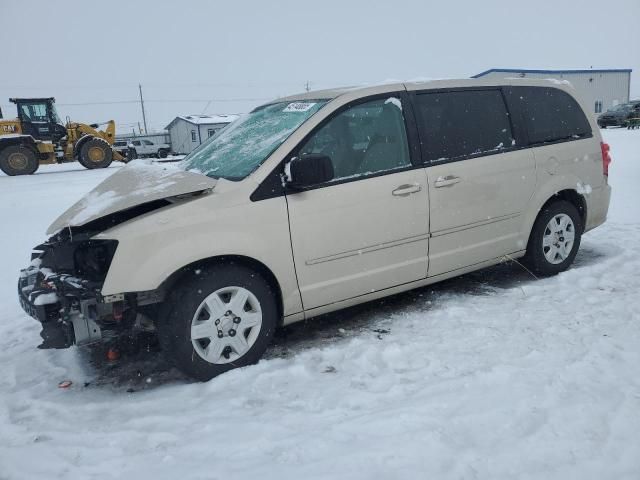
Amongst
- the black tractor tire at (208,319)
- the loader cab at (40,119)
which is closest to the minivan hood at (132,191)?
the black tractor tire at (208,319)

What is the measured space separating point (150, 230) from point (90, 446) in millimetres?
1169

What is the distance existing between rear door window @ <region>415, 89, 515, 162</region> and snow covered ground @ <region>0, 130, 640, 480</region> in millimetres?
1219

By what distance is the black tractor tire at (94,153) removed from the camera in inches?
815

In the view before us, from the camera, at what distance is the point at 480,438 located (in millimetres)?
2410

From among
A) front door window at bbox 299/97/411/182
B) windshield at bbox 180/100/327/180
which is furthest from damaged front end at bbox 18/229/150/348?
front door window at bbox 299/97/411/182

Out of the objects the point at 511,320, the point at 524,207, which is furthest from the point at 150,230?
the point at 524,207

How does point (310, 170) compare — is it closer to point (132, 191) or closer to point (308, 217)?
point (308, 217)

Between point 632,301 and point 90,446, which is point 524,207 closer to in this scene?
point 632,301

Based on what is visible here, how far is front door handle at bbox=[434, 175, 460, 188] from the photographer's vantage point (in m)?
3.94

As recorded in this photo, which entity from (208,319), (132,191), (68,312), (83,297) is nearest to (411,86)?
(132,191)

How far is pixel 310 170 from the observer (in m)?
3.30

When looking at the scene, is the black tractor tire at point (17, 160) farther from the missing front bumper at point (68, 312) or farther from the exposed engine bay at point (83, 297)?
the missing front bumper at point (68, 312)

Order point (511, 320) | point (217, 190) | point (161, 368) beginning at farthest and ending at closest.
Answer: point (511, 320) → point (161, 368) → point (217, 190)

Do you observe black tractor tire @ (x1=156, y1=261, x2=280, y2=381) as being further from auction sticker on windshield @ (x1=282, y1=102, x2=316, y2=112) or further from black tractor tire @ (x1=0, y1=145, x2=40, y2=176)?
black tractor tire @ (x1=0, y1=145, x2=40, y2=176)
